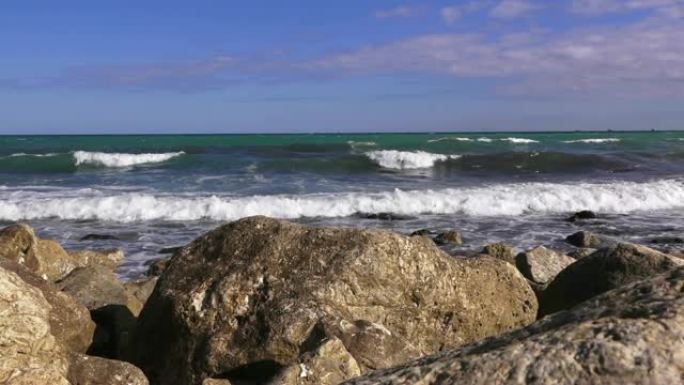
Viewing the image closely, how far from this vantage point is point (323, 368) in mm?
3842

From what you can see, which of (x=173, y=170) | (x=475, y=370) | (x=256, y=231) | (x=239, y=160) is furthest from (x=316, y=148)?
(x=475, y=370)

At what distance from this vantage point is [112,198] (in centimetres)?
1788

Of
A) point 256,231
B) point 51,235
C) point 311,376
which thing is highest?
point 256,231

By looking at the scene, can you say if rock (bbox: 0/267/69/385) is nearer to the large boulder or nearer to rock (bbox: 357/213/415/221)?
the large boulder

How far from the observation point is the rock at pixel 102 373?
4.54 m

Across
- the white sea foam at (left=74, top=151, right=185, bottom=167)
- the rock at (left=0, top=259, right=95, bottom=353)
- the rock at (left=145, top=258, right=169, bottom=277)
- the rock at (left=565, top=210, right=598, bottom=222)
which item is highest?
the rock at (left=0, top=259, right=95, bottom=353)

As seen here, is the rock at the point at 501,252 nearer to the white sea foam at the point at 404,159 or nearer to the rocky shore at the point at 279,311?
the rocky shore at the point at 279,311

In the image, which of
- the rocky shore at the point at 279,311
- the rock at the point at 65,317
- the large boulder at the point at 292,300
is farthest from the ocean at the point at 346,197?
the large boulder at the point at 292,300

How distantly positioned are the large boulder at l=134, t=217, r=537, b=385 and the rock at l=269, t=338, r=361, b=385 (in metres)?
0.32

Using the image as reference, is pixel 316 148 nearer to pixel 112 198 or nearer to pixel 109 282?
pixel 112 198

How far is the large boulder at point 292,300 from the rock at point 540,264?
109 inches

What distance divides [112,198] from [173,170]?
1032 cm

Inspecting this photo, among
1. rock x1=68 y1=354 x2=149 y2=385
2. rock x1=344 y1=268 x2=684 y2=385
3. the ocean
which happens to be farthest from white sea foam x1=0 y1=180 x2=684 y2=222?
rock x1=344 y1=268 x2=684 y2=385

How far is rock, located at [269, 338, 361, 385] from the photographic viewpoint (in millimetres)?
3770
